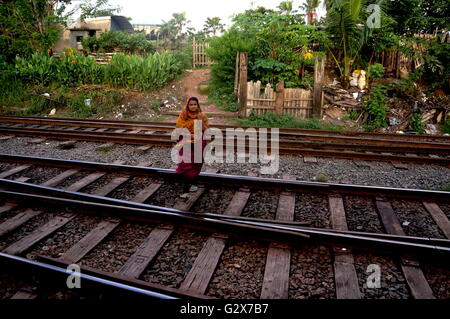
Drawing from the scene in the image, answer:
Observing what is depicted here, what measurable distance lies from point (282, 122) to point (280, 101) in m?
1.14

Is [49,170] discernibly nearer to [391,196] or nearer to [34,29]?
[391,196]

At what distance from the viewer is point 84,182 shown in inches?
219

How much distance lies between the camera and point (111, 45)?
1052 inches

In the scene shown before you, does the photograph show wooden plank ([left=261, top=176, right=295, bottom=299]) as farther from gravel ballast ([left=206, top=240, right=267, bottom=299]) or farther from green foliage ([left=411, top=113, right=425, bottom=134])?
green foliage ([left=411, top=113, right=425, bottom=134])

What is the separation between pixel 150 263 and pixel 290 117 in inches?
330

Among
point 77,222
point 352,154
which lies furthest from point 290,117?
point 77,222

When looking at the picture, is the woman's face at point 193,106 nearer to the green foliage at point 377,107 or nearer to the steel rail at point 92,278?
the steel rail at point 92,278

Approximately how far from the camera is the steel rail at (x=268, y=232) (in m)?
3.54

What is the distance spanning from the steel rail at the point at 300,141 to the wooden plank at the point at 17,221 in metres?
3.31

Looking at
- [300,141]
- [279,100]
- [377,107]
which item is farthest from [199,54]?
[300,141]

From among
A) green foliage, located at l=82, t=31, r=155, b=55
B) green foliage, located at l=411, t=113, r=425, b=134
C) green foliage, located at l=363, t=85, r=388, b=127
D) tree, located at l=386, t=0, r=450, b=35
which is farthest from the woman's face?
green foliage, located at l=82, t=31, r=155, b=55

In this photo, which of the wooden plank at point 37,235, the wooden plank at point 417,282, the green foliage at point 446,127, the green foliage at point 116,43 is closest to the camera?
the wooden plank at point 417,282

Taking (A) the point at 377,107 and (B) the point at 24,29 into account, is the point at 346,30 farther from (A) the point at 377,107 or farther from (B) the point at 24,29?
(B) the point at 24,29

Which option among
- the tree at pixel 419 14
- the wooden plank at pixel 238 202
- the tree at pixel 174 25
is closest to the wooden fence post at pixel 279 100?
the tree at pixel 419 14
